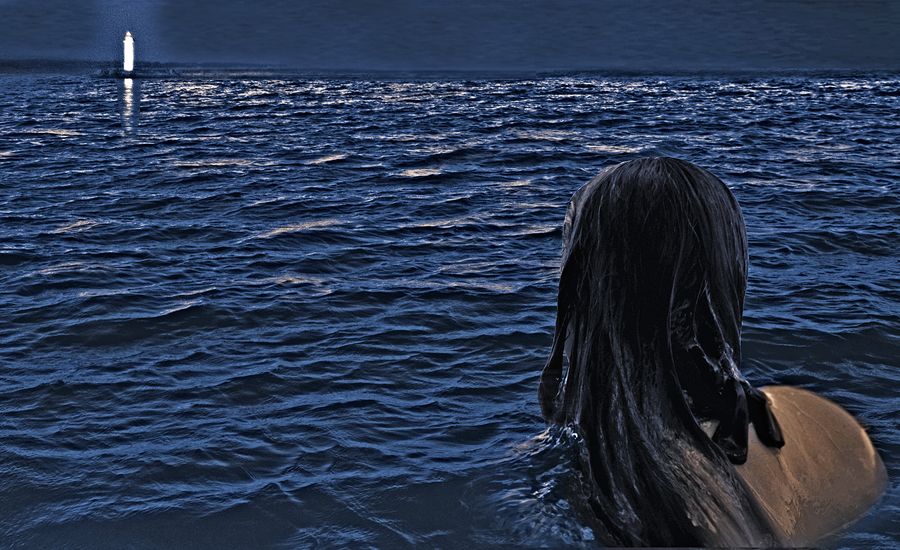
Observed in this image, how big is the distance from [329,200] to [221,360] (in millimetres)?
6879

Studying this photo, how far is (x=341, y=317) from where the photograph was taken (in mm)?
10195

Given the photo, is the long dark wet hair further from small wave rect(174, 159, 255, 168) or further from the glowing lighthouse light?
the glowing lighthouse light

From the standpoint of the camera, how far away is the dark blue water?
6215 millimetres

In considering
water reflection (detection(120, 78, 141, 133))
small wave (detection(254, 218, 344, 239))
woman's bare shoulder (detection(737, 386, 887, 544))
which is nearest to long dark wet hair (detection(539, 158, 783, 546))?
woman's bare shoulder (detection(737, 386, 887, 544))

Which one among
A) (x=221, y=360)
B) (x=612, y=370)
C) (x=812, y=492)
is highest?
(x=612, y=370)

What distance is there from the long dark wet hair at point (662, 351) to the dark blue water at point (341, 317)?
0.56m

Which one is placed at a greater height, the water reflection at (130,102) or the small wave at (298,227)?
the water reflection at (130,102)

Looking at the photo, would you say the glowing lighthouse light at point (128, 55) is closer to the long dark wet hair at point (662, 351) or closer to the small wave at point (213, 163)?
the small wave at point (213, 163)

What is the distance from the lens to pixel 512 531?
5.46 meters

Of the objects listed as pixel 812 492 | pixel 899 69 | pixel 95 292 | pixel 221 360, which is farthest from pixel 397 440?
pixel 899 69

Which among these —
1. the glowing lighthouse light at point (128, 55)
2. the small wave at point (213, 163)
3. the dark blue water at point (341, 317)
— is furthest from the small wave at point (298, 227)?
the glowing lighthouse light at point (128, 55)

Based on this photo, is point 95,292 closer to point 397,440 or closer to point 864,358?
point 397,440

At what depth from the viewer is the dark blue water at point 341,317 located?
6215 mm

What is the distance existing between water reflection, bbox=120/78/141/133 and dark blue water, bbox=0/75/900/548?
1.34 m
